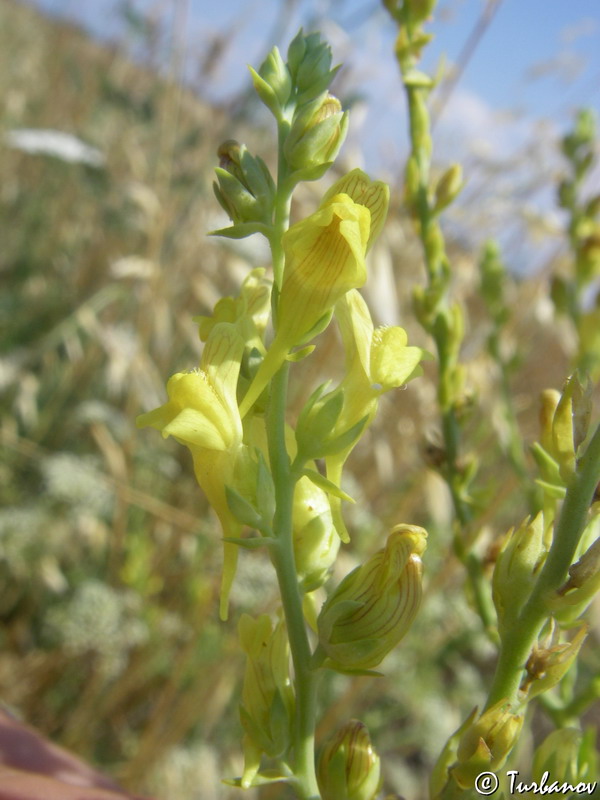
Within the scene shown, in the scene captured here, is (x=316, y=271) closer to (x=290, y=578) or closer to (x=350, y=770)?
(x=290, y=578)

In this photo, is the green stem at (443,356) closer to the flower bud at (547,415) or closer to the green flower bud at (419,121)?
the green flower bud at (419,121)

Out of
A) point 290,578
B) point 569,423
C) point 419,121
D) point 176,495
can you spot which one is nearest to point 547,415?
point 569,423

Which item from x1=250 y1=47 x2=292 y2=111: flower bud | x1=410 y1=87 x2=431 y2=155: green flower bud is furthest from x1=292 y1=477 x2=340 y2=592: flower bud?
x1=410 y1=87 x2=431 y2=155: green flower bud

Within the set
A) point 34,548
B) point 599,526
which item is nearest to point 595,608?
point 599,526

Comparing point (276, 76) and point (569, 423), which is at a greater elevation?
point (276, 76)

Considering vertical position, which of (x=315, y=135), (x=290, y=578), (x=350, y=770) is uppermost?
(x=315, y=135)

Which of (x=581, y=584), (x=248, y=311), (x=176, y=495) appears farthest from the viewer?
(x=176, y=495)

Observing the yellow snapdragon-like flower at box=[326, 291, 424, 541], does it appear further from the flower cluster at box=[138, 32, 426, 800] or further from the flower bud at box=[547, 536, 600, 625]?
the flower bud at box=[547, 536, 600, 625]
